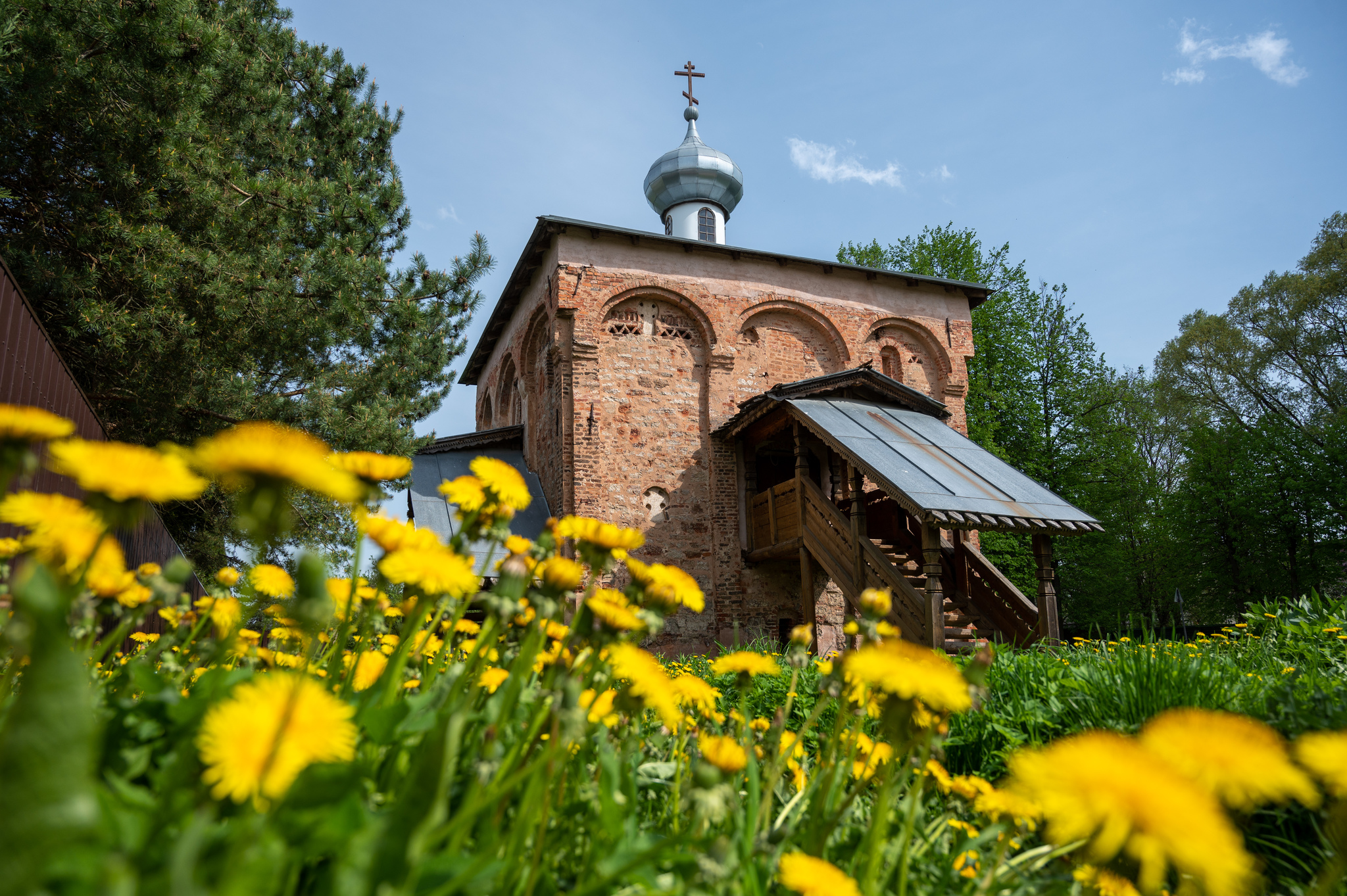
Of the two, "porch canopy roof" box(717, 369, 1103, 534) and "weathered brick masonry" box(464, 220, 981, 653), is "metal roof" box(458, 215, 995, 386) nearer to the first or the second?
"weathered brick masonry" box(464, 220, 981, 653)

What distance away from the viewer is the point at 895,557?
36.9 feet

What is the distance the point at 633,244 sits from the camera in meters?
14.1

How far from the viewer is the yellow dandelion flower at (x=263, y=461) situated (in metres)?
0.80

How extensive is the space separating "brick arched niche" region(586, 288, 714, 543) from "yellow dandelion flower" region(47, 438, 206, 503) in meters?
11.8

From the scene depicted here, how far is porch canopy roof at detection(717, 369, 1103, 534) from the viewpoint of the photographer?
966 cm

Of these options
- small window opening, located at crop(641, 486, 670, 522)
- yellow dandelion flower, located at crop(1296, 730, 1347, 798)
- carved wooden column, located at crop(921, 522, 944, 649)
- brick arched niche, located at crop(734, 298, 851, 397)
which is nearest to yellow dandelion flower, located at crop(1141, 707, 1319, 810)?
yellow dandelion flower, located at crop(1296, 730, 1347, 798)

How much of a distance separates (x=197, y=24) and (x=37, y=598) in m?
9.06

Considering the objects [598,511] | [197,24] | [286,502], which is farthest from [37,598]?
[598,511]

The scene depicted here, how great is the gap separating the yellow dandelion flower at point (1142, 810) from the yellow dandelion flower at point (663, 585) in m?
0.69

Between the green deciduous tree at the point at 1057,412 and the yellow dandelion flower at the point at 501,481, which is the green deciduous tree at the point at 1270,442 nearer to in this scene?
the green deciduous tree at the point at 1057,412

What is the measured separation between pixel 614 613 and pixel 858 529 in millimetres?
9661

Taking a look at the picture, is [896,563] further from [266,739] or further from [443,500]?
[266,739]

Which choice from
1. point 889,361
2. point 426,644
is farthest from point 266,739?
point 889,361

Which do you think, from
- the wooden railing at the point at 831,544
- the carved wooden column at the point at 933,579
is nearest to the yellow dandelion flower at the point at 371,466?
the wooden railing at the point at 831,544
